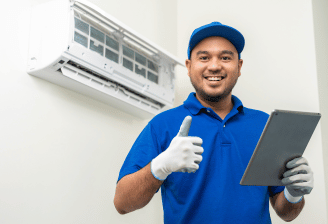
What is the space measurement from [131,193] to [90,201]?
741mm

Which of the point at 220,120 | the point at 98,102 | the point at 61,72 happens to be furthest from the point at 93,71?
the point at 220,120

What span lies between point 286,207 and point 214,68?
0.55 m

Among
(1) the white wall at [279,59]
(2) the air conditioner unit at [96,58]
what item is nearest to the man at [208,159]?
(2) the air conditioner unit at [96,58]

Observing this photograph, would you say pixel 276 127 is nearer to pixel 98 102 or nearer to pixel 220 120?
pixel 220 120

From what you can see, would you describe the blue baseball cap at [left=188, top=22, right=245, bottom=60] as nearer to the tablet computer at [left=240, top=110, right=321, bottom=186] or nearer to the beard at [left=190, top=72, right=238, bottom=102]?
the beard at [left=190, top=72, right=238, bottom=102]

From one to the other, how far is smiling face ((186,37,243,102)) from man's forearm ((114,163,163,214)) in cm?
40

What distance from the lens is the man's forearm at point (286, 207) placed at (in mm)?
1243

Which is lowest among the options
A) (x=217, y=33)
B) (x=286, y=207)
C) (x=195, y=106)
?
(x=286, y=207)

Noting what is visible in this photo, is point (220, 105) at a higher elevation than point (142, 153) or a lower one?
higher

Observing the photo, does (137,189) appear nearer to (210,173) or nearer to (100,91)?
(210,173)

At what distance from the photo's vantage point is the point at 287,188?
1181 millimetres

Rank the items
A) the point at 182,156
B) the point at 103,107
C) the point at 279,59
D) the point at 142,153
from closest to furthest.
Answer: the point at 182,156 < the point at 142,153 < the point at 103,107 < the point at 279,59

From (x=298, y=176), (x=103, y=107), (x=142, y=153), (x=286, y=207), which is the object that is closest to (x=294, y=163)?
(x=298, y=176)

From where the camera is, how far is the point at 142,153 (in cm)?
118
